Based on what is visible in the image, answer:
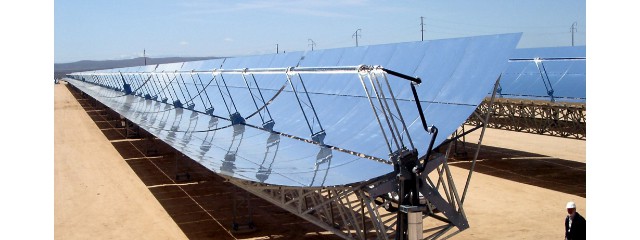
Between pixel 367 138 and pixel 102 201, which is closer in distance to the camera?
pixel 367 138

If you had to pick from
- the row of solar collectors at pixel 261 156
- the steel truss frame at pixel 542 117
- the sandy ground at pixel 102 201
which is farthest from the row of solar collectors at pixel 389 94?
the steel truss frame at pixel 542 117

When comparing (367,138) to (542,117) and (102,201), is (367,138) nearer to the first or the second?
(102,201)

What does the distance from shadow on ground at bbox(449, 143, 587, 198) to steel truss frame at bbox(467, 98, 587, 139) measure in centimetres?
157

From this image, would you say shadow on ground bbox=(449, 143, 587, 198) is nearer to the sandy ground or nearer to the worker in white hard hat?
the worker in white hard hat

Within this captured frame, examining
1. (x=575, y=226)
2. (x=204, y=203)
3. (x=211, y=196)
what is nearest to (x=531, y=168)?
(x=211, y=196)

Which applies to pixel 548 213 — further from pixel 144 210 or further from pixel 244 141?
pixel 144 210

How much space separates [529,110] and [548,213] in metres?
7.68

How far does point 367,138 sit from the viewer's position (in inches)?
559

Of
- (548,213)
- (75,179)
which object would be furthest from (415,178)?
(75,179)

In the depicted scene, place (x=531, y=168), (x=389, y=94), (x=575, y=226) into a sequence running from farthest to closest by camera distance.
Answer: (x=531, y=168)
(x=389, y=94)
(x=575, y=226)

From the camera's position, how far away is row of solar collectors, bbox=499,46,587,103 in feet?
83.5

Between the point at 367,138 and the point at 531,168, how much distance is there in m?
14.6

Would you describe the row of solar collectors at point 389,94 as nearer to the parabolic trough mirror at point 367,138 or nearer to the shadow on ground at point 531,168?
the parabolic trough mirror at point 367,138

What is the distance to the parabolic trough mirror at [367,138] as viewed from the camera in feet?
35.9
